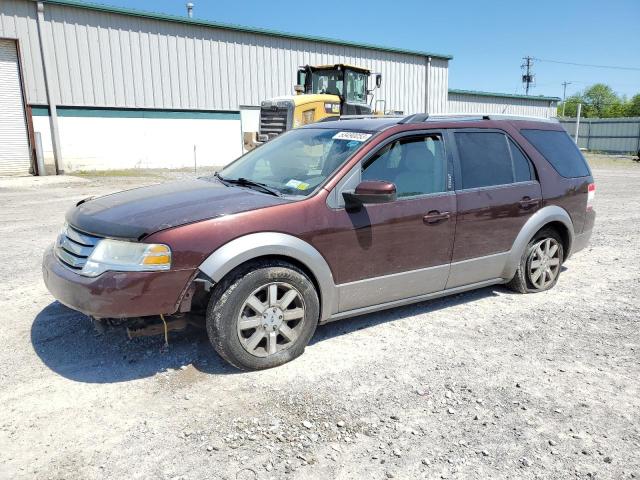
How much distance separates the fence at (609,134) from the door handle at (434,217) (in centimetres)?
3624

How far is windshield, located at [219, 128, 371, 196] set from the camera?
13.2 feet

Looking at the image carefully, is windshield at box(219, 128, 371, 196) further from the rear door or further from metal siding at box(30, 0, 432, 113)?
metal siding at box(30, 0, 432, 113)

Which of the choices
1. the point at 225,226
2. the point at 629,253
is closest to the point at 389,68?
the point at 629,253

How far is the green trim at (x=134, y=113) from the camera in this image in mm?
18016

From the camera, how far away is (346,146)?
4168mm

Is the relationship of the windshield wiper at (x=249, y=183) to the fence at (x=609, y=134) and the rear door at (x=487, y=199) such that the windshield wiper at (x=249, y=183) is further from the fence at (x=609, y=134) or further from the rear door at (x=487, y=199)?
the fence at (x=609, y=134)

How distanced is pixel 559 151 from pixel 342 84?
11.9 metres

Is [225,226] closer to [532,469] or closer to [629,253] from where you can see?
[532,469]

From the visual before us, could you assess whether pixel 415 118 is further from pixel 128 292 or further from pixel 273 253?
pixel 128 292

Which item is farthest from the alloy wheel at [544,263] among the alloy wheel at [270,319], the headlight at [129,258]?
the headlight at [129,258]

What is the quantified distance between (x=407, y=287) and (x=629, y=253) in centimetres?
451

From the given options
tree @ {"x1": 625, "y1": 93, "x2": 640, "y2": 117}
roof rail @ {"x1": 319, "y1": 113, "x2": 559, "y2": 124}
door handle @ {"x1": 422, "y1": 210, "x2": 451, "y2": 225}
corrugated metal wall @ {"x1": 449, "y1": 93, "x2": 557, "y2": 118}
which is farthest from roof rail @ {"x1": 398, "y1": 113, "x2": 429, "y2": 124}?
tree @ {"x1": 625, "y1": 93, "x2": 640, "y2": 117}

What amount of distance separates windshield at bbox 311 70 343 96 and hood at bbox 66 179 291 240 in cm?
1323

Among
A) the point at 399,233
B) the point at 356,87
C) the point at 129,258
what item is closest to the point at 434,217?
the point at 399,233
